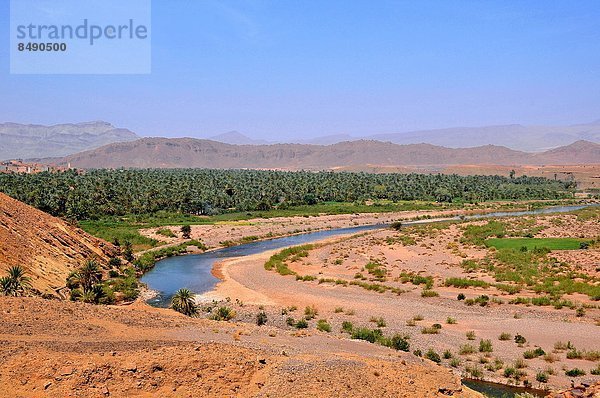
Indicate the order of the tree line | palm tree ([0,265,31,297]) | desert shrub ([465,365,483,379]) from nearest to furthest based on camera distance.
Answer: desert shrub ([465,365,483,379])
palm tree ([0,265,31,297])
the tree line

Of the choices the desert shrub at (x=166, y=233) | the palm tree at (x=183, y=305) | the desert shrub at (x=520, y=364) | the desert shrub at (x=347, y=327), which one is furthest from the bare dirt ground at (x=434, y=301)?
the desert shrub at (x=166, y=233)

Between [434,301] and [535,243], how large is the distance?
1040 inches

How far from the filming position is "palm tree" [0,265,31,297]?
29.9m

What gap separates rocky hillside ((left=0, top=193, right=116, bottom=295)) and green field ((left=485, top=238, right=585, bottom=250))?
1650 inches

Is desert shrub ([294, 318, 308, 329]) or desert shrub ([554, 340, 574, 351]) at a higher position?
desert shrub ([554, 340, 574, 351])

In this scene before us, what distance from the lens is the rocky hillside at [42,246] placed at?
39.3 m

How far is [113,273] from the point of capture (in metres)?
47.8

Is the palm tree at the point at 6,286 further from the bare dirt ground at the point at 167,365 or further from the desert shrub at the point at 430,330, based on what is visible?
the desert shrub at the point at 430,330

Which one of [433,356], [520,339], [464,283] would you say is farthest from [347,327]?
[464,283]

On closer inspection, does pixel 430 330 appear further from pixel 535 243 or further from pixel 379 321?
pixel 535 243

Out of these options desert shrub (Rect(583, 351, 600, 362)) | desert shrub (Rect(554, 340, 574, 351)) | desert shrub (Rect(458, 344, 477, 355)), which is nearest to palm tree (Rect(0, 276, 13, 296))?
desert shrub (Rect(458, 344, 477, 355))

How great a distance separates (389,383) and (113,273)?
35771 millimetres

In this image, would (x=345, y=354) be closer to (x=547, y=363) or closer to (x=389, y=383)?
(x=389, y=383)

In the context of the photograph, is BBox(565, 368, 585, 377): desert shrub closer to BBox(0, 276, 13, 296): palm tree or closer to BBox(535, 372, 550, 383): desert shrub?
BBox(535, 372, 550, 383): desert shrub
